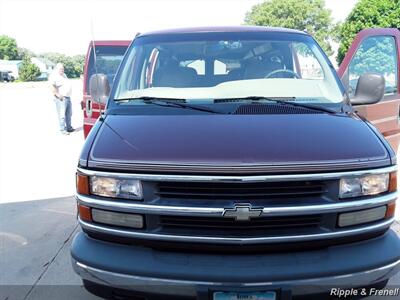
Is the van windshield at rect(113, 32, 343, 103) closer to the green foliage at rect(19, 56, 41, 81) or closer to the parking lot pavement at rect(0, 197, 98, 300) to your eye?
the parking lot pavement at rect(0, 197, 98, 300)

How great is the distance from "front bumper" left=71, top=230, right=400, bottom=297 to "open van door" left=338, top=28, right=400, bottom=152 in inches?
95.4

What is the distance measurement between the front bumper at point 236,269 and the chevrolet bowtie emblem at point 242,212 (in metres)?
0.25

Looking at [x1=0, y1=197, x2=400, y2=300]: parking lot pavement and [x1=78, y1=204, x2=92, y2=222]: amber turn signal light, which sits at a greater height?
[x1=78, y1=204, x2=92, y2=222]: amber turn signal light

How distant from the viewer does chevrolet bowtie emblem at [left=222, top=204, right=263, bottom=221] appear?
8.41 ft

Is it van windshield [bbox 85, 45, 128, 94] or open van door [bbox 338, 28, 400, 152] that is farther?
van windshield [bbox 85, 45, 128, 94]

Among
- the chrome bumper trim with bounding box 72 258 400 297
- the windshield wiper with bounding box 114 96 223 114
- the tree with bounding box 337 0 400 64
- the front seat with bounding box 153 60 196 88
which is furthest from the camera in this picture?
the tree with bounding box 337 0 400 64

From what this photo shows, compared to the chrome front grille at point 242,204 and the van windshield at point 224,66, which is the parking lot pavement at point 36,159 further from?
the chrome front grille at point 242,204

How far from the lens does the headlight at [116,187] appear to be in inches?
105

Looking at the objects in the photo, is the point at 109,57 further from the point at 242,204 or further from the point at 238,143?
the point at 242,204

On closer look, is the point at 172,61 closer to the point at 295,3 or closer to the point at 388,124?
the point at 388,124

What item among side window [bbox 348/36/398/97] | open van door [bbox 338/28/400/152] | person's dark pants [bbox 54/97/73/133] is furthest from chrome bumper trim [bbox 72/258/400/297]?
person's dark pants [bbox 54/97/73/133]

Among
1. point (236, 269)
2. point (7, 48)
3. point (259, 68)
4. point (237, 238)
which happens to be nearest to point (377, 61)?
point (259, 68)

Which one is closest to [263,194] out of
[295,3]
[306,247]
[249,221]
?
[249,221]

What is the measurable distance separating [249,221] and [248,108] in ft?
3.06
